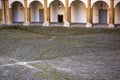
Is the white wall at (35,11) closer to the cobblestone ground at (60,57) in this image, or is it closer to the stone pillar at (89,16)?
the stone pillar at (89,16)

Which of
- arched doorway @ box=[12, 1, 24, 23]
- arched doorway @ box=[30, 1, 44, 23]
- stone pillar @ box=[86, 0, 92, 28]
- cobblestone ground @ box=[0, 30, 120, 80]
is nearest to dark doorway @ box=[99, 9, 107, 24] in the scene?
stone pillar @ box=[86, 0, 92, 28]

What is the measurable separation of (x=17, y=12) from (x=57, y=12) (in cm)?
580

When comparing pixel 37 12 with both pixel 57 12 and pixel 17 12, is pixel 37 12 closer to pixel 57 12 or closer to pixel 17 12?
pixel 57 12

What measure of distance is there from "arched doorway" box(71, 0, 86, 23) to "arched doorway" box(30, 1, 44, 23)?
4370 millimetres

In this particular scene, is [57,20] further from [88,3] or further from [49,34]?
[49,34]

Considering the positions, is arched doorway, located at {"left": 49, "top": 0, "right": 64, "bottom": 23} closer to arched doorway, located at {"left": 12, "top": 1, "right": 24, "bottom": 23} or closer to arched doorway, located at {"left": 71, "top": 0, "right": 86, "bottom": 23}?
arched doorway, located at {"left": 71, "top": 0, "right": 86, "bottom": 23}

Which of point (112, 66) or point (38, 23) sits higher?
point (38, 23)

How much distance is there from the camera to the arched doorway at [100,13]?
38.0 metres

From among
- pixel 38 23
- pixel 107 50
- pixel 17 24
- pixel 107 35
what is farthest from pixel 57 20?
pixel 107 50

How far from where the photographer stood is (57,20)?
133 feet

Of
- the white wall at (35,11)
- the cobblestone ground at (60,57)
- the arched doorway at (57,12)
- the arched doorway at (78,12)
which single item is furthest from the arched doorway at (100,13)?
the cobblestone ground at (60,57)

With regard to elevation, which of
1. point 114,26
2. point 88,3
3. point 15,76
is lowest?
point 15,76

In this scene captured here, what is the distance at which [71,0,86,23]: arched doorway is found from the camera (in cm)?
3878

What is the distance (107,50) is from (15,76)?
8861 mm
